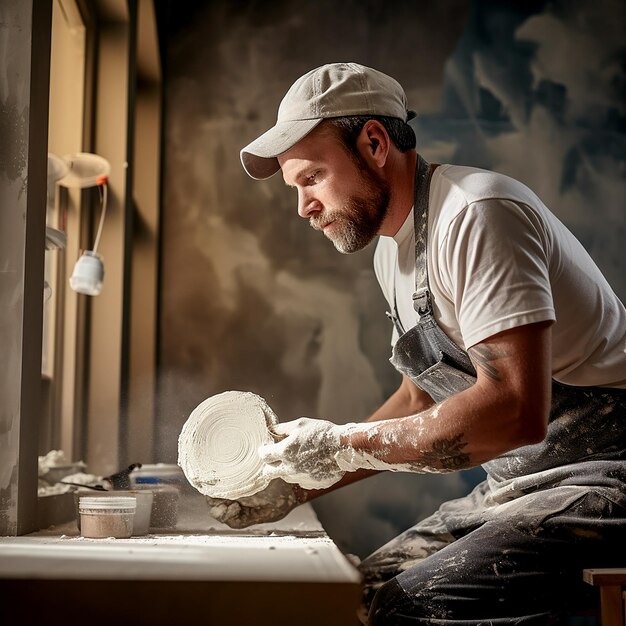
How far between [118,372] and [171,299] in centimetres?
89

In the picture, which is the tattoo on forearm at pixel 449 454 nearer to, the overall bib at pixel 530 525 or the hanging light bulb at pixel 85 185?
the overall bib at pixel 530 525

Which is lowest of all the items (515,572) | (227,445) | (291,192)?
(515,572)

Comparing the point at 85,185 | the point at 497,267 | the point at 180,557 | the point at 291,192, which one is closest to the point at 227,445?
the point at 180,557

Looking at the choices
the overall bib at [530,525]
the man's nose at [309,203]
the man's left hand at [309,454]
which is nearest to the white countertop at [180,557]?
the man's left hand at [309,454]

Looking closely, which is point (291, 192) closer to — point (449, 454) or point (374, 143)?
point (374, 143)

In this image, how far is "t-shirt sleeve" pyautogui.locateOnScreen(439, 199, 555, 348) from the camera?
1.57 m

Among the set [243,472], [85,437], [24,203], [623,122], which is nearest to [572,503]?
[243,472]

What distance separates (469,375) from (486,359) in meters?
0.34

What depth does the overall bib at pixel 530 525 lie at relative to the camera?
1.66 meters

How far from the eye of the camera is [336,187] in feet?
6.52

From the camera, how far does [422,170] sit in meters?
2.01

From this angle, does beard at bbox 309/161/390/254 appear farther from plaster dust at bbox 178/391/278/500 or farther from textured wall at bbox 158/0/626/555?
textured wall at bbox 158/0/626/555

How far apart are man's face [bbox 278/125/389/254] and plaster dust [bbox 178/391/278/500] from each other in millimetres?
511

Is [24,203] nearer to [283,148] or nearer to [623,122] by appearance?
[283,148]
